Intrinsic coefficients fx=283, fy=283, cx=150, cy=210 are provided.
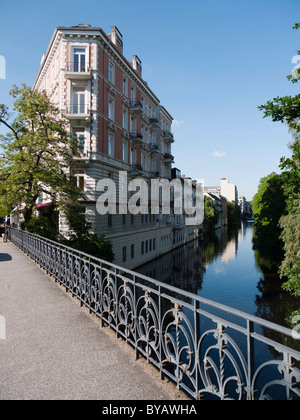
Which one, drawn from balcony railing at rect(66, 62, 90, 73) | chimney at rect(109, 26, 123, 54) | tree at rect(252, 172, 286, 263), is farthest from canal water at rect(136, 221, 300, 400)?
chimney at rect(109, 26, 123, 54)

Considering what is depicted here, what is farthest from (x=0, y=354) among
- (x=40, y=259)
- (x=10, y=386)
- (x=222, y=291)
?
(x=222, y=291)

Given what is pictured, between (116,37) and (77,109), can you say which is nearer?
(77,109)

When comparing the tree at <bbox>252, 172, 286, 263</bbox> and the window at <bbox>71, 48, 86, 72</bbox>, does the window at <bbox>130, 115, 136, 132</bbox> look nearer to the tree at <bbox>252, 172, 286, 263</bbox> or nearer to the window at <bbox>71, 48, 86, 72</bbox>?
the window at <bbox>71, 48, 86, 72</bbox>

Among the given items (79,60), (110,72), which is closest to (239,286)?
(110,72)

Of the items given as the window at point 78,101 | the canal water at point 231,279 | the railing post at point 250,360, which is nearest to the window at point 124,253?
the canal water at point 231,279

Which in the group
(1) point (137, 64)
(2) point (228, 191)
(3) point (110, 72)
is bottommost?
(3) point (110, 72)

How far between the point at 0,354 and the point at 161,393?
108 inches

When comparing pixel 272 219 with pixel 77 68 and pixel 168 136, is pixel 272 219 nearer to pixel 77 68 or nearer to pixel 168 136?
pixel 168 136

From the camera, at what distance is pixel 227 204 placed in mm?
146500

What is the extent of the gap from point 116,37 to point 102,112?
29.5ft

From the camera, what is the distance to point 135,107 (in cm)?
3059

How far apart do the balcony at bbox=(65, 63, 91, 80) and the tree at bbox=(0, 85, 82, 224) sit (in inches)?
156

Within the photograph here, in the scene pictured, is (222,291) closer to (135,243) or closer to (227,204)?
(135,243)
